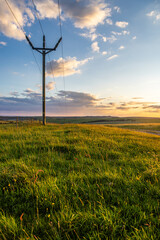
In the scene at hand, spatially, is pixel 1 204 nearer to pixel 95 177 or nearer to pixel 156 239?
pixel 95 177

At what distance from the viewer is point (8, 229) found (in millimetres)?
1535

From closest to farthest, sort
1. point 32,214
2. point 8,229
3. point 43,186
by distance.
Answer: point 8,229
point 32,214
point 43,186

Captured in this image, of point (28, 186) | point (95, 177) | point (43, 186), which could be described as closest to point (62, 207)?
point (43, 186)

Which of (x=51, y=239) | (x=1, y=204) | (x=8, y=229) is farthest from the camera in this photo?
(x=1, y=204)

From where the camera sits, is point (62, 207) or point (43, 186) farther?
point (43, 186)

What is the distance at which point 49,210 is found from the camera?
1.92m

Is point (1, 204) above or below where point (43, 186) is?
below

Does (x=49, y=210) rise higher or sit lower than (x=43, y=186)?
lower

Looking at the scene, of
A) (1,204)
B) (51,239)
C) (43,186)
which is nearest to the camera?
(51,239)

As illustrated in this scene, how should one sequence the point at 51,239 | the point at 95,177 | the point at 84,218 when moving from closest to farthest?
1. the point at 51,239
2. the point at 84,218
3. the point at 95,177

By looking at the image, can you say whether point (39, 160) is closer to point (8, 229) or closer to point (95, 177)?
point (95, 177)

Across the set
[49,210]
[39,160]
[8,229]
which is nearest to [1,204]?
[8,229]

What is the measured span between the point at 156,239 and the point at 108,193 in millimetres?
939

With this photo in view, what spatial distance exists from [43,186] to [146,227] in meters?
1.77
